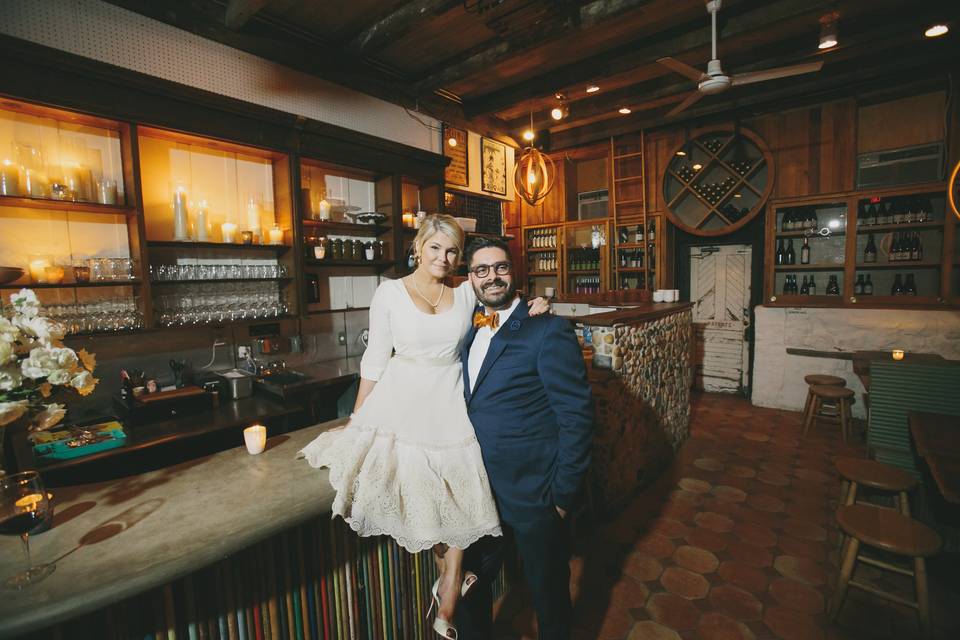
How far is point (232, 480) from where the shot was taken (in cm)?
159

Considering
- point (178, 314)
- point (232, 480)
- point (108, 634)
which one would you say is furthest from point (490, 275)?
Result: point (178, 314)

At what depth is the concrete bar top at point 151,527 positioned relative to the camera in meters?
1.03

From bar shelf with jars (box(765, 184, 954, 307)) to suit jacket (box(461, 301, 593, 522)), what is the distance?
5.30m

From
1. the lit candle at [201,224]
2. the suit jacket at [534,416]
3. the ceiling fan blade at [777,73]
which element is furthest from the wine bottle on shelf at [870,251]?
the lit candle at [201,224]

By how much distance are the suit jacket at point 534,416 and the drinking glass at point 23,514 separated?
48.4 inches

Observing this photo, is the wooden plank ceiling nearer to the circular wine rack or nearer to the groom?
the circular wine rack

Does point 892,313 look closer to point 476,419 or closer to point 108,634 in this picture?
point 476,419

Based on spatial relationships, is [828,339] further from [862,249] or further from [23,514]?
[23,514]

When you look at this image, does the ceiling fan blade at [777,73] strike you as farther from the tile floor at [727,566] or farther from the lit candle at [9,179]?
the lit candle at [9,179]

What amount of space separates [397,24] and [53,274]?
2.84 meters

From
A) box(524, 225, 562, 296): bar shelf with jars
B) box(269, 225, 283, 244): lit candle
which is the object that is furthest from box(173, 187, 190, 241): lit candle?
box(524, 225, 562, 296): bar shelf with jars

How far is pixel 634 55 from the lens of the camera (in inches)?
169

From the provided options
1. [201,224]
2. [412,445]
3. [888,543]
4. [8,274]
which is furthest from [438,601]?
[201,224]

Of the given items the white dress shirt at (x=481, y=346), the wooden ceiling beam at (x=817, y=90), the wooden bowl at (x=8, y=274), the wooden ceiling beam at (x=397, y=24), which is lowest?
the white dress shirt at (x=481, y=346)
